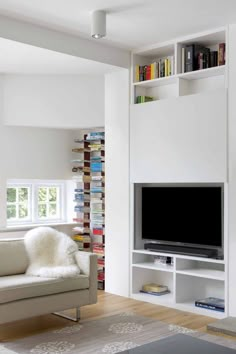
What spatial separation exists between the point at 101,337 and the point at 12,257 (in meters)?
1.16

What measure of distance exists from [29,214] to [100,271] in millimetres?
1357

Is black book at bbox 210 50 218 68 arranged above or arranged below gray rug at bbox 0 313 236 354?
above

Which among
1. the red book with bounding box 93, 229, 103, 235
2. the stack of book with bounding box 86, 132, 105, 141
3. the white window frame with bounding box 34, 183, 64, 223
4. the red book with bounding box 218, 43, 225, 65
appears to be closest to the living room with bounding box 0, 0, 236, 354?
the red book with bounding box 218, 43, 225, 65

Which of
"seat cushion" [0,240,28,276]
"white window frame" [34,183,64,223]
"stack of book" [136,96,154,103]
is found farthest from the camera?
"white window frame" [34,183,64,223]

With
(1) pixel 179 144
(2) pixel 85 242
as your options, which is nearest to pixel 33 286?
(1) pixel 179 144

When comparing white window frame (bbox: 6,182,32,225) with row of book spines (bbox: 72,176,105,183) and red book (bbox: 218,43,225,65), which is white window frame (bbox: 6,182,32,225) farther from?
red book (bbox: 218,43,225,65)

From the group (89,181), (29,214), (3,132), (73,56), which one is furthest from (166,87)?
(29,214)

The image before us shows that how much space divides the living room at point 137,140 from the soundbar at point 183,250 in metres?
0.01

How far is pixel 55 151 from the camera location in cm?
671

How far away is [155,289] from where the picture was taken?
5.42 metres

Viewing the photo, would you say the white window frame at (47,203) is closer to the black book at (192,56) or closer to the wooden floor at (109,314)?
the wooden floor at (109,314)

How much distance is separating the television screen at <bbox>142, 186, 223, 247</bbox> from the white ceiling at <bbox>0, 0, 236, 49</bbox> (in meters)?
1.59

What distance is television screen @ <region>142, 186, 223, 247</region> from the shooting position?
481cm

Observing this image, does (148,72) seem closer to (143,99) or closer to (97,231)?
(143,99)
